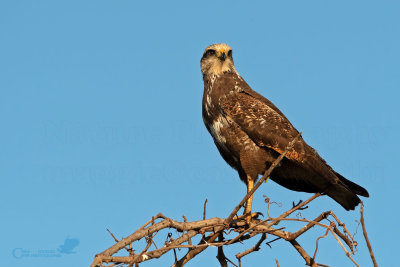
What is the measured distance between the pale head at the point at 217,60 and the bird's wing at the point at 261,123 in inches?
24.6

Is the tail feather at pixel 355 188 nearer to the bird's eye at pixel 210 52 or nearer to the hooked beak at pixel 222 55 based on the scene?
the hooked beak at pixel 222 55

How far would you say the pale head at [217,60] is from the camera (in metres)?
7.02

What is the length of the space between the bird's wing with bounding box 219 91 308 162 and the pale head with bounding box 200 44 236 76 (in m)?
0.63

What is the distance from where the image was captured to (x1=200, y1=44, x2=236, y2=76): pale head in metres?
7.02

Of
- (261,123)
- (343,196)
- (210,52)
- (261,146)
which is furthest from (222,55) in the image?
(343,196)

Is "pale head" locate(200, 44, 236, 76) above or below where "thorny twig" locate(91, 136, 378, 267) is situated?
above

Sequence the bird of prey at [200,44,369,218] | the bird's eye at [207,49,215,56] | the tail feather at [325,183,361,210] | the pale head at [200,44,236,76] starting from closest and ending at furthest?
the tail feather at [325,183,361,210] < the bird of prey at [200,44,369,218] < the pale head at [200,44,236,76] < the bird's eye at [207,49,215,56]

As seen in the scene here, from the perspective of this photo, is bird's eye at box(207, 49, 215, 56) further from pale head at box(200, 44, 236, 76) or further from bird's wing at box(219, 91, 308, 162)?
Answer: bird's wing at box(219, 91, 308, 162)

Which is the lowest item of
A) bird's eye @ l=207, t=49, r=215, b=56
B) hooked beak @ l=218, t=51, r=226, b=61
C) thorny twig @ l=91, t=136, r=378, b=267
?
thorny twig @ l=91, t=136, r=378, b=267

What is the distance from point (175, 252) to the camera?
4.14m

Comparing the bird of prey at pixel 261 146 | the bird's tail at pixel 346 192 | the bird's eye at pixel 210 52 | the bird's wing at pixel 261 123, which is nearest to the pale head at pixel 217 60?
the bird's eye at pixel 210 52

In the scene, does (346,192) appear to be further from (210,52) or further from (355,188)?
(210,52)

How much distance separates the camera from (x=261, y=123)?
6.25 m

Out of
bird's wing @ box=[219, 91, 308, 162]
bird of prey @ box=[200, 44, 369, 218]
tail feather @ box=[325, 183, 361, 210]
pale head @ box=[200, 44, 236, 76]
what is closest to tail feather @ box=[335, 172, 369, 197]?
bird of prey @ box=[200, 44, 369, 218]
